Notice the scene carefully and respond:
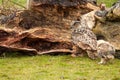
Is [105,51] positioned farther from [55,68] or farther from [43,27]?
[43,27]

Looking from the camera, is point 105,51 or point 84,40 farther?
point 84,40

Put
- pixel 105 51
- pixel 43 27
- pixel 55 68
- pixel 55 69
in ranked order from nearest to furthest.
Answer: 1. pixel 55 69
2. pixel 55 68
3. pixel 105 51
4. pixel 43 27

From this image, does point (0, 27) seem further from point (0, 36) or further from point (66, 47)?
point (66, 47)

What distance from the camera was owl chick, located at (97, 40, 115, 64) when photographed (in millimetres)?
11972

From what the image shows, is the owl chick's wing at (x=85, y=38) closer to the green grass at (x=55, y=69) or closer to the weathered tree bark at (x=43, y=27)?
the green grass at (x=55, y=69)

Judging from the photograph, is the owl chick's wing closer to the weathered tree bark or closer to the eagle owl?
the eagle owl

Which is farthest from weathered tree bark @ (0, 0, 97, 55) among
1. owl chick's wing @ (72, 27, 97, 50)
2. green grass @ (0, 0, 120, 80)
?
owl chick's wing @ (72, 27, 97, 50)

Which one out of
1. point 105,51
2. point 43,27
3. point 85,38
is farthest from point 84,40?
point 43,27

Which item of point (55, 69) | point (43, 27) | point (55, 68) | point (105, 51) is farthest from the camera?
point (43, 27)

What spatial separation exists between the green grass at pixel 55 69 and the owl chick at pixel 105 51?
0.20 metres

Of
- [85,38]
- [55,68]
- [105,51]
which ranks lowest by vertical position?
[55,68]

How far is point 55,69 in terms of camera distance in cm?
1158

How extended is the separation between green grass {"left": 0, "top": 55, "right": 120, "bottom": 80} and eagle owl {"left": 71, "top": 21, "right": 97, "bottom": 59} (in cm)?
27

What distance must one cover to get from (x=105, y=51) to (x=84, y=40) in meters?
1.07
